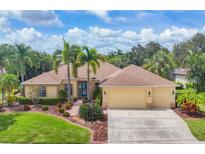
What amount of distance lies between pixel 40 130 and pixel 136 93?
876 centimetres

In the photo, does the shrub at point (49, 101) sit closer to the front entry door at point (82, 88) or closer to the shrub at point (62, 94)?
the shrub at point (62, 94)

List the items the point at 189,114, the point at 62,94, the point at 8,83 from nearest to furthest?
the point at 189,114 < the point at 8,83 < the point at 62,94

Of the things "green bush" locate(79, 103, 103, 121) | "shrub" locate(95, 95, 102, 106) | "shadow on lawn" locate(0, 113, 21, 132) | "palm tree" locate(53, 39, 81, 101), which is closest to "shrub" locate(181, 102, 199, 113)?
"shrub" locate(95, 95, 102, 106)

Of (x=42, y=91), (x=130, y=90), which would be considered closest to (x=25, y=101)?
(x=42, y=91)

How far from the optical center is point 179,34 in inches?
742

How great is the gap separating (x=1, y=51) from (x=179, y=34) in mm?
13512

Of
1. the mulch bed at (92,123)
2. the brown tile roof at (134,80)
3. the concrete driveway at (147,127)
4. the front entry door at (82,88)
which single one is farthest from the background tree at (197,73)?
the mulch bed at (92,123)

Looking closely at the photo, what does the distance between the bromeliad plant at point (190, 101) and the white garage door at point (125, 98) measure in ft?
9.82

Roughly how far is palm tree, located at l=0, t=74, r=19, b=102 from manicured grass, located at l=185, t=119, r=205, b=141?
534 inches

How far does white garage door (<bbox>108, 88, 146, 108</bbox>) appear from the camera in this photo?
22.1 m

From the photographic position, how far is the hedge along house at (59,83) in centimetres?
2442

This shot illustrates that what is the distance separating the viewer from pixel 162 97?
74.6 feet

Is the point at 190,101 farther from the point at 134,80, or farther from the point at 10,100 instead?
the point at 10,100
